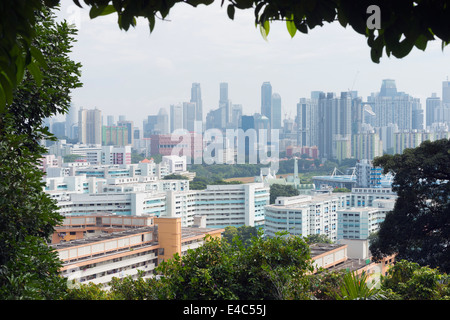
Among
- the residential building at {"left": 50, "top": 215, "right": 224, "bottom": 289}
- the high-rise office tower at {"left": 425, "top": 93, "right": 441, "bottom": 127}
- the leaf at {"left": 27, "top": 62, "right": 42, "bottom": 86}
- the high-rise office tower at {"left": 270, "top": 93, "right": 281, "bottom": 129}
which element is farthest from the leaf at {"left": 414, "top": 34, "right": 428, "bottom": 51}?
the high-rise office tower at {"left": 270, "top": 93, "right": 281, "bottom": 129}

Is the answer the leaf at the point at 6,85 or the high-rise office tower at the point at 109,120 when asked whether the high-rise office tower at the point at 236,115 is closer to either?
the high-rise office tower at the point at 109,120

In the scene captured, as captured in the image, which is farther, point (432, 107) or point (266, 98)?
point (266, 98)

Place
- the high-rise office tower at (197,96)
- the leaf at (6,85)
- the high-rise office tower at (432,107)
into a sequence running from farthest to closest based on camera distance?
the high-rise office tower at (197,96) < the high-rise office tower at (432,107) < the leaf at (6,85)

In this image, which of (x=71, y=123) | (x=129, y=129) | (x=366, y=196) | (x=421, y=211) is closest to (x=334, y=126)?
(x=366, y=196)

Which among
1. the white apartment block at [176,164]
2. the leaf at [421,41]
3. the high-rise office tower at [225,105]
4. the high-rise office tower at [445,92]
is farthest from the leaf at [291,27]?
A: the high-rise office tower at [225,105]

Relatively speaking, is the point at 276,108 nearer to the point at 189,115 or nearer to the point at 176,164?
the point at 189,115

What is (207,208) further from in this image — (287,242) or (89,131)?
(89,131)

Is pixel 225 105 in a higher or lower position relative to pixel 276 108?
higher

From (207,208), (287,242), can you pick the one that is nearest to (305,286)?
(287,242)
